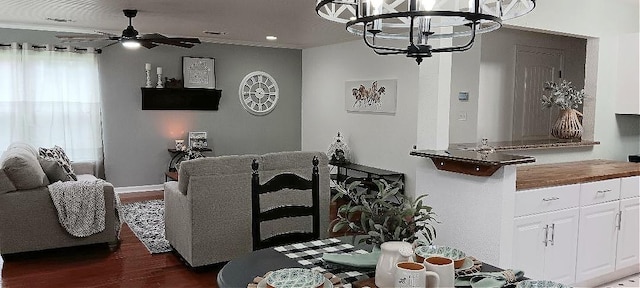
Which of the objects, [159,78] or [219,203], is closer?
[219,203]

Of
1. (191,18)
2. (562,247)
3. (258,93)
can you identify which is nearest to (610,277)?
(562,247)

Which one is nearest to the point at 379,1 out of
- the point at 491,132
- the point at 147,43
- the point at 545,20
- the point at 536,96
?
the point at 545,20

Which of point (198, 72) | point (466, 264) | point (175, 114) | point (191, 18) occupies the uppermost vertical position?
point (191, 18)

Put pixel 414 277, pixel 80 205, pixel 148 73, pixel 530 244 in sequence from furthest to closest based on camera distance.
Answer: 1. pixel 148 73
2. pixel 80 205
3. pixel 530 244
4. pixel 414 277

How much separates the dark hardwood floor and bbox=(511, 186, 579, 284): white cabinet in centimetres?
221

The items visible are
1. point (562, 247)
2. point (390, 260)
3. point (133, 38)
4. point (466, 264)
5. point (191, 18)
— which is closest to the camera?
point (390, 260)

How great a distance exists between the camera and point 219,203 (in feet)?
13.1

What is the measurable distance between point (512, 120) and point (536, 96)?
55cm

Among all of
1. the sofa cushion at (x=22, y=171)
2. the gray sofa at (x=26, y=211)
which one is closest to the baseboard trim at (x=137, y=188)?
the gray sofa at (x=26, y=211)

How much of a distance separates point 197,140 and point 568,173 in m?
5.59

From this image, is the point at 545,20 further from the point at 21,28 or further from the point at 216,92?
the point at 21,28

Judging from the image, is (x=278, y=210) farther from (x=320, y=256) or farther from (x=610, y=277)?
(x=610, y=277)

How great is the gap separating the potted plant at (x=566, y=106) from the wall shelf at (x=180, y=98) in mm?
5062

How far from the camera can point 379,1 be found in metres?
1.54
